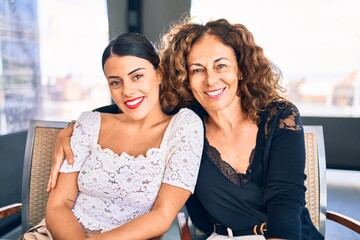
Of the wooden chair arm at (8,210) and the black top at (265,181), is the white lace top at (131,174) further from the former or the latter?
the wooden chair arm at (8,210)

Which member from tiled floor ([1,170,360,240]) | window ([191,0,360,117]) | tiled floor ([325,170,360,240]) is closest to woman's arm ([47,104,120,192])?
tiled floor ([1,170,360,240])

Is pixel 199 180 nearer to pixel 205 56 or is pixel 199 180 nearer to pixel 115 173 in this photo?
pixel 115 173

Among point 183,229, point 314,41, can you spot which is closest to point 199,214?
point 183,229

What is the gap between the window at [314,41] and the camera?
374 centimetres

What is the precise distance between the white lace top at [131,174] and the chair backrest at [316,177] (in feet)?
1.86

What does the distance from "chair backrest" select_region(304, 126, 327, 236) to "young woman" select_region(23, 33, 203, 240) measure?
57 centimetres

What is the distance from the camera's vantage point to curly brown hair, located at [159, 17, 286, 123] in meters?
1.38

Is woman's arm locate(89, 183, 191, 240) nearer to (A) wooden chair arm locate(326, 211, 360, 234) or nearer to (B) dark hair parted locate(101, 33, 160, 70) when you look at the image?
(B) dark hair parted locate(101, 33, 160, 70)

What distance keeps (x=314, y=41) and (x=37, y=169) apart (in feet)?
10.9

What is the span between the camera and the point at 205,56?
133 centimetres

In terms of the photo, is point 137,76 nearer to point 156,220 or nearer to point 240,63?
point 240,63

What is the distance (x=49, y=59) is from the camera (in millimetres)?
3145

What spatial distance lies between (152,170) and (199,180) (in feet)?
0.69

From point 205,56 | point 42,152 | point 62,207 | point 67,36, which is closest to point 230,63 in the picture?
point 205,56
